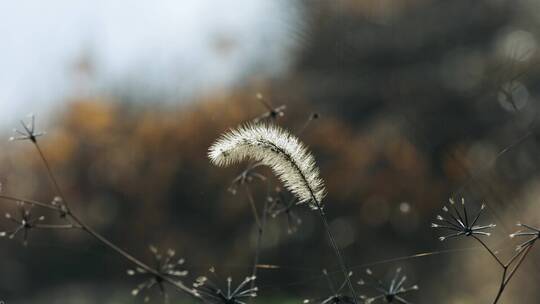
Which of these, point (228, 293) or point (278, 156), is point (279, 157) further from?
point (228, 293)

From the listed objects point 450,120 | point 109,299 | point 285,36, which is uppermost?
point 285,36

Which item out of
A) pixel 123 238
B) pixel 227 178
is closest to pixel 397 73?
pixel 227 178

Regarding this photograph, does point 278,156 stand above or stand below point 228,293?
above

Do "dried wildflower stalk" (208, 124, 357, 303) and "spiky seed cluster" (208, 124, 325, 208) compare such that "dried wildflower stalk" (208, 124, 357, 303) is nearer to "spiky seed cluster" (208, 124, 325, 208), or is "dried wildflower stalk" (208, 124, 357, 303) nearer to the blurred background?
"spiky seed cluster" (208, 124, 325, 208)

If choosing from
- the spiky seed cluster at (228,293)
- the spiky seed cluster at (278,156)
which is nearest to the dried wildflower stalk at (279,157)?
the spiky seed cluster at (278,156)

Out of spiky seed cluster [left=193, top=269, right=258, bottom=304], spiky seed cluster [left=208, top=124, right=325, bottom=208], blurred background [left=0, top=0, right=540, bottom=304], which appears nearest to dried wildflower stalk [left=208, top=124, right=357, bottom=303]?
spiky seed cluster [left=208, top=124, right=325, bottom=208]

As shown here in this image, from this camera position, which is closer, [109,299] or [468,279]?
[468,279]

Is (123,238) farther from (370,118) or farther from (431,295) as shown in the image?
(431,295)

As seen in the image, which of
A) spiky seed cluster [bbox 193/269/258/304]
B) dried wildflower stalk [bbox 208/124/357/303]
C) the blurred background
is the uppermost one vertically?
the blurred background

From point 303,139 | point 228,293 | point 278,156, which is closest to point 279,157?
point 278,156

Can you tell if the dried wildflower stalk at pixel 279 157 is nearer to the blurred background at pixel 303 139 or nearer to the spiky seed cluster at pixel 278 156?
the spiky seed cluster at pixel 278 156

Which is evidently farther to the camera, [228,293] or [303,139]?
[303,139]
